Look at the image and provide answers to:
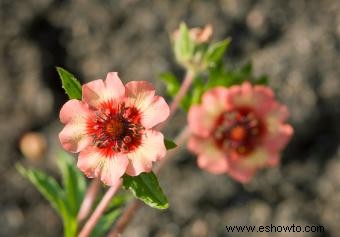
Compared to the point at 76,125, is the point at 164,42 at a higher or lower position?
lower

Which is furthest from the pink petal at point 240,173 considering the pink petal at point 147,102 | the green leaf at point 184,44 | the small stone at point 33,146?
the small stone at point 33,146

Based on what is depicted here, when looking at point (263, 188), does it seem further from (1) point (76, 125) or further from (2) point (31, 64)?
(1) point (76, 125)

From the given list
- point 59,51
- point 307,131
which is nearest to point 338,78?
point 307,131

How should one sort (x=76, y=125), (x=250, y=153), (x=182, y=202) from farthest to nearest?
(x=182, y=202) < (x=250, y=153) < (x=76, y=125)

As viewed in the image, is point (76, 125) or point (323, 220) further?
point (323, 220)

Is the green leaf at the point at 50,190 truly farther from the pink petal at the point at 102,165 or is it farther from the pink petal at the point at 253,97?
the pink petal at the point at 253,97

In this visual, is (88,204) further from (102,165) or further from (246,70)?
(246,70)

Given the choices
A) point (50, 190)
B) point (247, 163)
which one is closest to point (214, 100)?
point (247, 163)

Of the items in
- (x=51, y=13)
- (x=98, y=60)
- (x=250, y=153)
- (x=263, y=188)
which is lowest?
(x=263, y=188)
